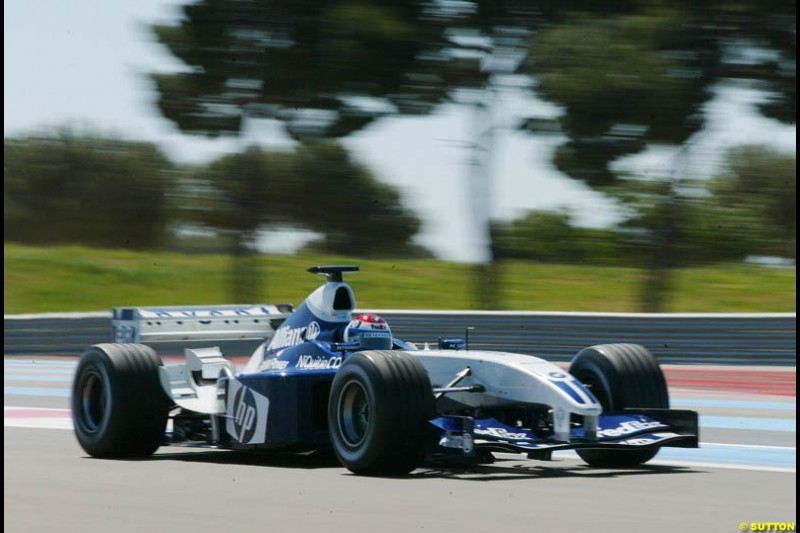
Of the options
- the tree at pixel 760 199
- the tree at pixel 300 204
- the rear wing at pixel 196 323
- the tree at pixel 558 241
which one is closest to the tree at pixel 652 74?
the tree at pixel 760 199

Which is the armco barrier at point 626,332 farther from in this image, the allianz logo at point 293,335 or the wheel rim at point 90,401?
the allianz logo at point 293,335

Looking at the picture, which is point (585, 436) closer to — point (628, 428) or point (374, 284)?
point (628, 428)

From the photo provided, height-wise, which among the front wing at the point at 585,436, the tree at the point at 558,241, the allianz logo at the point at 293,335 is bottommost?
the front wing at the point at 585,436

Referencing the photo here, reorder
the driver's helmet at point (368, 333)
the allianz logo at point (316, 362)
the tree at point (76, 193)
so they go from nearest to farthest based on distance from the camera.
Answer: the allianz logo at point (316, 362) < the driver's helmet at point (368, 333) < the tree at point (76, 193)

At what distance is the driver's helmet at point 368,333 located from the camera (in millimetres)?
8680

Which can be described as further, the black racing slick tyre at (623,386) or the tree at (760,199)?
the tree at (760,199)

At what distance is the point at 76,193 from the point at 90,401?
32.2m

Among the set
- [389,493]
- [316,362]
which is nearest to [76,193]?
[316,362]

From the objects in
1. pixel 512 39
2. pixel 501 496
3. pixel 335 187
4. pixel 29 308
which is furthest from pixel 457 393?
pixel 29 308

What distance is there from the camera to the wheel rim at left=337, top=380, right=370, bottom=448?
25.9 ft

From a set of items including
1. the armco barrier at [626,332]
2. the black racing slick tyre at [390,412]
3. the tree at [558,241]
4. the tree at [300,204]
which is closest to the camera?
the black racing slick tyre at [390,412]

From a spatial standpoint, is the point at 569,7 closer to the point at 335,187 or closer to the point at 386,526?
the point at 335,187

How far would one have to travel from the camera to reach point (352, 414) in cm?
797

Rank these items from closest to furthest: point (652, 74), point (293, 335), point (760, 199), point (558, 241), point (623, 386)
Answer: point (623, 386) < point (293, 335) < point (652, 74) < point (760, 199) < point (558, 241)
